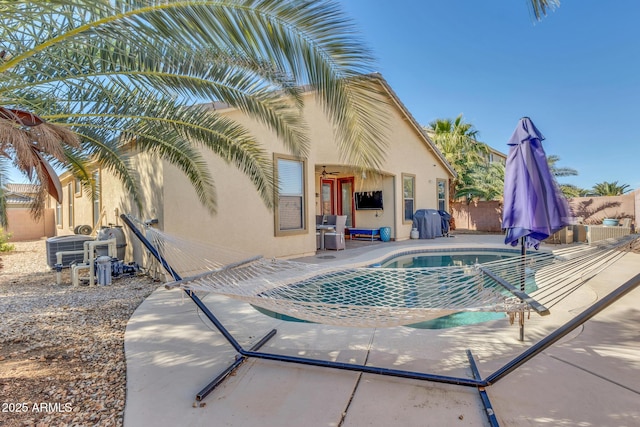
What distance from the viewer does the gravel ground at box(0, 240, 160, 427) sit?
83.6 inches

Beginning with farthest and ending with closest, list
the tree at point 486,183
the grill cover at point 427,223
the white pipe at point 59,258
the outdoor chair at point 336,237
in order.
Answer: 1. the tree at point 486,183
2. the grill cover at point 427,223
3. the outdoor chair at point 336,237
4. the white pipe at point 59,258

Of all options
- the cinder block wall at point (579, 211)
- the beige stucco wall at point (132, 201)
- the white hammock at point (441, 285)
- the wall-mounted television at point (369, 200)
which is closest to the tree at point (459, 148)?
the cinder block wall at point (579, 211)

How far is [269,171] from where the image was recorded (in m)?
5.47

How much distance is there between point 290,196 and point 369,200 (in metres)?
4.61

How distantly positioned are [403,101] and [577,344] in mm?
9473

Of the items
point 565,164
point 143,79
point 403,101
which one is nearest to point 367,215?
point 403,101

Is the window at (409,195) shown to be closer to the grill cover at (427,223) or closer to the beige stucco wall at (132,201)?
the grill cover at (427,223)

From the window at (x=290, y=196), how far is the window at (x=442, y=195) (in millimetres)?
7859

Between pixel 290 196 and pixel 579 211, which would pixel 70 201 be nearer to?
pixel 290 196

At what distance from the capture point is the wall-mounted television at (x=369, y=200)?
11.6 meters

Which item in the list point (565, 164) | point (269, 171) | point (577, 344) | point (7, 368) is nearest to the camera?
point (7, 368)

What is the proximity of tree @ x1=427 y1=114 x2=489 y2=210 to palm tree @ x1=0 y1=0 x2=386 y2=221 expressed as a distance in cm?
1343

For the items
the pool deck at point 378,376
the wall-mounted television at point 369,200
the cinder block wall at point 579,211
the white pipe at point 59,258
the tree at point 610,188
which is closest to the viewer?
the pool deck at point 378,376

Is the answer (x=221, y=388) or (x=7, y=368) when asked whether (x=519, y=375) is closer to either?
(x=221, y=388)
